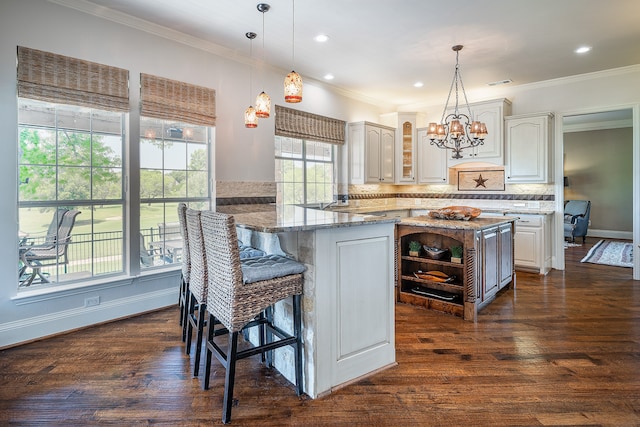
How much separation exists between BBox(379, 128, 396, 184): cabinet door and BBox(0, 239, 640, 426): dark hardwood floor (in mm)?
3343

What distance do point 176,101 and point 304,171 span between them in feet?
7.10

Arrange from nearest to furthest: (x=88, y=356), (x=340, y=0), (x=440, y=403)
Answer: (x=440, y=403) < (x=88, y=356) < (x=340, y=0)

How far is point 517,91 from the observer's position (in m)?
5.65

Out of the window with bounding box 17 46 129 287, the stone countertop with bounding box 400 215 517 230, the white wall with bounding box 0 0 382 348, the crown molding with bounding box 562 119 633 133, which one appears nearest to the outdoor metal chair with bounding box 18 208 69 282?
the window with bounding box 17 46 129 287

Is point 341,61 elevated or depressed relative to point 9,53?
elevated

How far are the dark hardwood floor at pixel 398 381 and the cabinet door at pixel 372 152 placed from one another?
3.11 m

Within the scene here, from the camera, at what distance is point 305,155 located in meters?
5.39

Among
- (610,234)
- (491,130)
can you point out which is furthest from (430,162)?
(610,234)

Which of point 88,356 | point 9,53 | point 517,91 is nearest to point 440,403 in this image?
point 88,356

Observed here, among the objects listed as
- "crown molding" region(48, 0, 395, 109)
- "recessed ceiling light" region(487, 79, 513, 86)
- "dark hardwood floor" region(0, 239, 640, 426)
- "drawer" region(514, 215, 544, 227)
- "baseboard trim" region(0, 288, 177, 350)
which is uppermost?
"recessed ceiling light" region(487, 79, 513, 86)

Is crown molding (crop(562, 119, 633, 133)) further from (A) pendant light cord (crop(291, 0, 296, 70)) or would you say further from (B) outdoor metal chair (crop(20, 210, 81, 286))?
(B) outdoor metal chair (crop(20, 210, 81, 286))

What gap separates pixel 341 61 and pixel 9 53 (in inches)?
131

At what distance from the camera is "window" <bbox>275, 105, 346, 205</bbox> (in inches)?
196

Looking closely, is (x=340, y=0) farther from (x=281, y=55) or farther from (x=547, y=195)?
(x=547, y=195)
